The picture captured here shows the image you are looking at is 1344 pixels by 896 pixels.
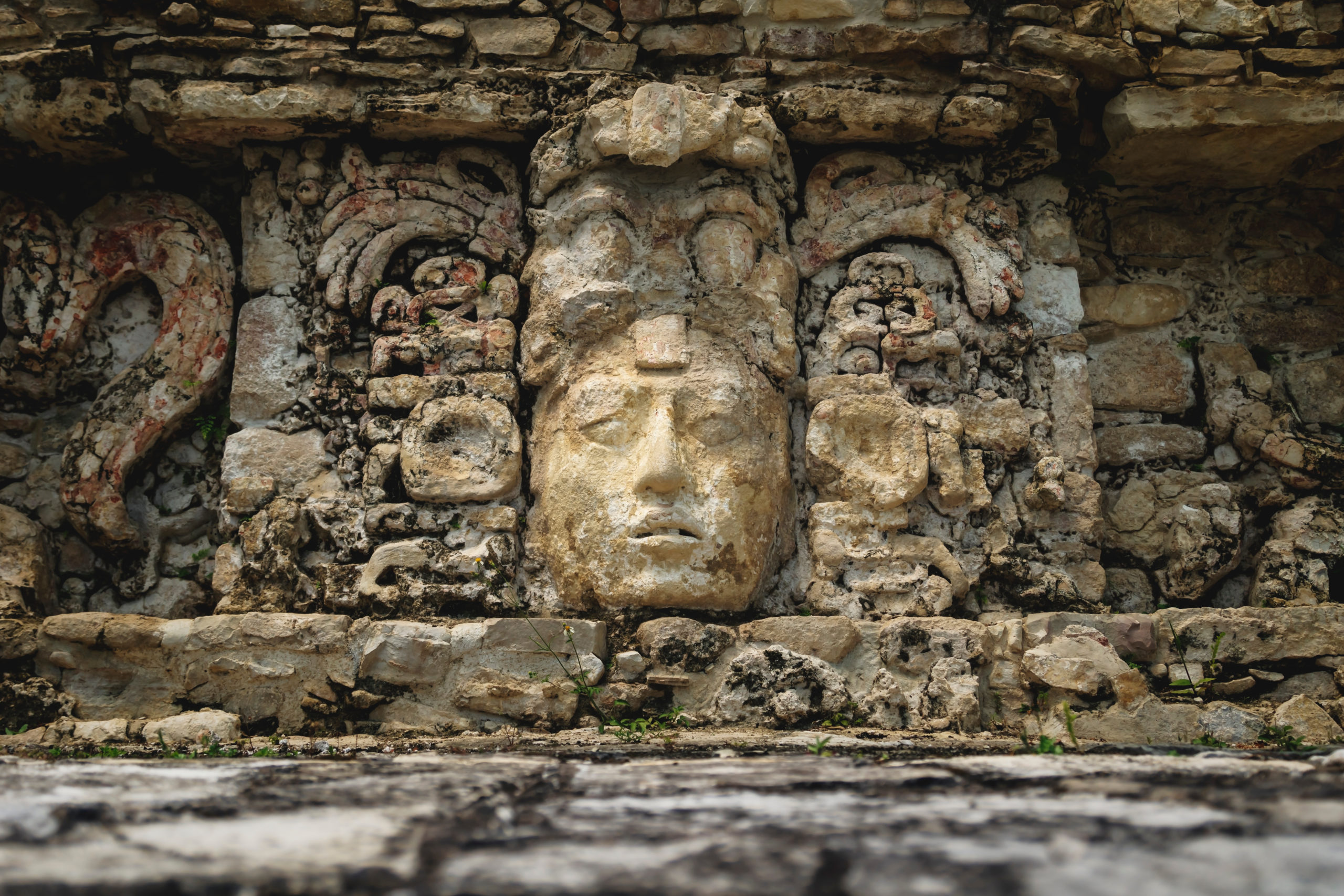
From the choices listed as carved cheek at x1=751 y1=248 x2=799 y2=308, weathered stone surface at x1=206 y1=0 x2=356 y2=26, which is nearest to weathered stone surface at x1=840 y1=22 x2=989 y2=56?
carved cheek at x1=751 y1=248 x2=799 y2=308

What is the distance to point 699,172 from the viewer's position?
11.5ft

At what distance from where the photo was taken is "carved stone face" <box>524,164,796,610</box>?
3.09m

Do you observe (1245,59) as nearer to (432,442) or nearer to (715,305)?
(715,305)

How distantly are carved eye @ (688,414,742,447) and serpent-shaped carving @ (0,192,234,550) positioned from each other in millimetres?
1798

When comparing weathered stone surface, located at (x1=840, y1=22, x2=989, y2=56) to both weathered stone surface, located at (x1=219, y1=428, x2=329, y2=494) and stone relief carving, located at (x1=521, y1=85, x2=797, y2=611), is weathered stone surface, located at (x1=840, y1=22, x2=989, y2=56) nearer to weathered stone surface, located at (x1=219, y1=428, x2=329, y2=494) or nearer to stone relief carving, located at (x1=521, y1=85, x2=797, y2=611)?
stone relief carving, located at (x1=521, y1=85, x2=797, y2=611)

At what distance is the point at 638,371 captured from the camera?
3.28 m

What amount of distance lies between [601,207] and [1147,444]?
7.47 feet

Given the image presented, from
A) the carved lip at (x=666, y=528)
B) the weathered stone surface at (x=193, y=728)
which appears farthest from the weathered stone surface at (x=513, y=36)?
the weathered stone surface at (x=193, y=728)

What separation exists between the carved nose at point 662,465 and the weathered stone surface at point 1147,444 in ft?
5.86

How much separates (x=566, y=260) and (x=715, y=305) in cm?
54

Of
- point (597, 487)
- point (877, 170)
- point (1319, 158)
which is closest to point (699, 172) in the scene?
point (877, 170)

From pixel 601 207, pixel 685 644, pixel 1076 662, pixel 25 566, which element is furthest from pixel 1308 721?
pixel 25 566

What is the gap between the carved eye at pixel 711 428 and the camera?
3217 mm

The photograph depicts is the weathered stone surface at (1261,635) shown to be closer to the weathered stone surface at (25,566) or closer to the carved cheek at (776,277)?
the carved cheek at (776,277)
